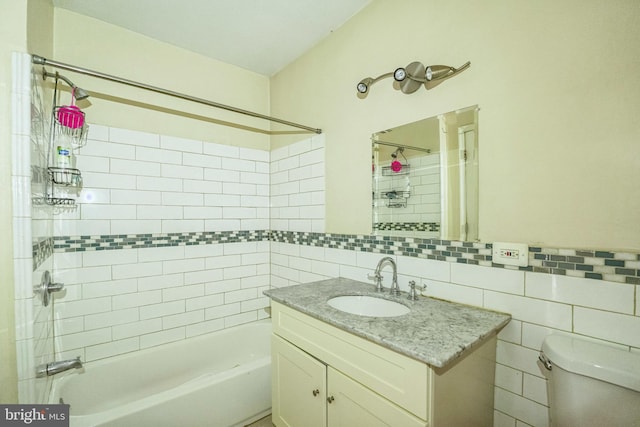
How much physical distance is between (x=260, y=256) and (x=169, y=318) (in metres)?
0.83

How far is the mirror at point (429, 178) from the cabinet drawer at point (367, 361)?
647mm

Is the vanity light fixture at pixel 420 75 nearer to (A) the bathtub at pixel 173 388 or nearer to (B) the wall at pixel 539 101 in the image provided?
(B) the wall at pixel 539 101

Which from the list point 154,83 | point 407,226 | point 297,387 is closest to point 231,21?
point 154,83

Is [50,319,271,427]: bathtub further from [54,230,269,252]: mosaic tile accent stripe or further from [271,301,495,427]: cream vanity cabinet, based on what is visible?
[54,230,269,252]: mosaic tile accent stripe

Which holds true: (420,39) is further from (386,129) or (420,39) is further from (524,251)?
(524,251)

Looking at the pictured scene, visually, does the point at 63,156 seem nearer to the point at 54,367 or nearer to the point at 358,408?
the point at 54,367

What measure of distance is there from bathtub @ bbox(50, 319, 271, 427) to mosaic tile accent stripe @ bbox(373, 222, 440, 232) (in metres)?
1.14

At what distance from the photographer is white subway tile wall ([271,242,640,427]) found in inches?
35.3

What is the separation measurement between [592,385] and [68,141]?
261 centimetres

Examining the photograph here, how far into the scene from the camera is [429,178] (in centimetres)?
141

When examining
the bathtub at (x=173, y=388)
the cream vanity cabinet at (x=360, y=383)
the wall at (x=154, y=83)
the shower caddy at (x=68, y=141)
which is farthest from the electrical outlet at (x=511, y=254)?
the shower caddy at (x=68, y=141)

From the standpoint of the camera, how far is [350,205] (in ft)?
5.90

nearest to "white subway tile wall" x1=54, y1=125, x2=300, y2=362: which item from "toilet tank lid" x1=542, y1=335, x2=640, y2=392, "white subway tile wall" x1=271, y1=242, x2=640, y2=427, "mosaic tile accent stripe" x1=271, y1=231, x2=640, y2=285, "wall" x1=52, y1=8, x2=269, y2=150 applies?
"wall" x1=52, y1=8, x2=269, y2=150

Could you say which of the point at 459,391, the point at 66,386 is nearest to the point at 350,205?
the point at 459,391
